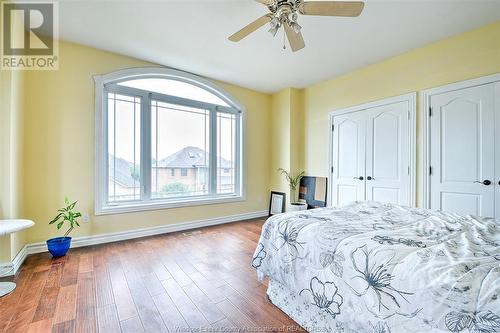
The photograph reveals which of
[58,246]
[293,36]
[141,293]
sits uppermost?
[293,36]

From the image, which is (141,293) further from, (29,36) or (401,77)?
(401,77)

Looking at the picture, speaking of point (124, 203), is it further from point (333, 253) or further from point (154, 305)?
point (333, 253)

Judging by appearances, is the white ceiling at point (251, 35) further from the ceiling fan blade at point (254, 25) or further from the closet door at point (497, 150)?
the closet door at point (497, 150)

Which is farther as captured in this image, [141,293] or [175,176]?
[175,176]

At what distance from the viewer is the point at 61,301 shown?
1839 mm

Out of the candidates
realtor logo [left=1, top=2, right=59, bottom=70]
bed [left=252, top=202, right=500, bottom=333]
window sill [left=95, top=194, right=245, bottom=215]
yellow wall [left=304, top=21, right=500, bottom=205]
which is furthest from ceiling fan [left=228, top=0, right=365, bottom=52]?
window sill [left=95, top=194, right=245, bottom=215]

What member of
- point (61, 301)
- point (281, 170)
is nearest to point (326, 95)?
point (281, 170)

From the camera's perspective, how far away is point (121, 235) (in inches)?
132

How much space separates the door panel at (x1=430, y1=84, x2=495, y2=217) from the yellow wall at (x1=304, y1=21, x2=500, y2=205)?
206mm

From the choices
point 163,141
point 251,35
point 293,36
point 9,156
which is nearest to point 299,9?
point 293,36

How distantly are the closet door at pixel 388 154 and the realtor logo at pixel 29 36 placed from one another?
4287mm

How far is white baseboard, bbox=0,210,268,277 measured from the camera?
7.89 feet

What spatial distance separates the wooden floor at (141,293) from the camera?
5.25 feet

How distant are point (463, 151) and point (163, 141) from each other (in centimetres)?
421
